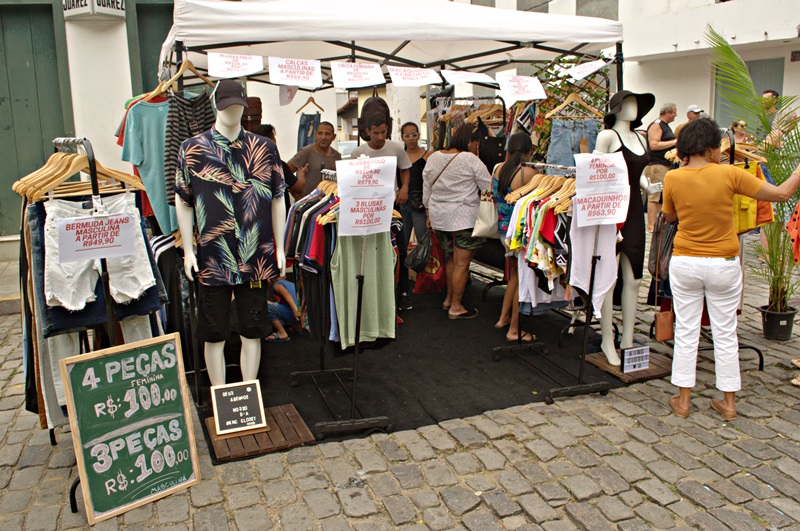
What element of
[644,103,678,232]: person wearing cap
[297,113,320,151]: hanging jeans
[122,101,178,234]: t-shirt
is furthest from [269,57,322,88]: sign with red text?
[644,103,678,232]: person wearing cap

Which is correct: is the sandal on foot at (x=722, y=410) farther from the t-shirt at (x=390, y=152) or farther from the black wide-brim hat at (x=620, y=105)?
the t-shirt at (x=390, y=152)

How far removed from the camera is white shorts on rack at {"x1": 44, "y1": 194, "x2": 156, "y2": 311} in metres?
3.47

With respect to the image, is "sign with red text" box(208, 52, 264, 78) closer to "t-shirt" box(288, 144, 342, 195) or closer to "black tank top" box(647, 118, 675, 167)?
"t-shirt" box(288, 144, 342, 195)

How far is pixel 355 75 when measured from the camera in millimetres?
5656

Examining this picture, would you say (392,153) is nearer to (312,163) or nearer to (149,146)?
(312,163)

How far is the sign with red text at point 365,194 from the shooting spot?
3.81 meters

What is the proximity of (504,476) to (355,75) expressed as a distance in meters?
3.50

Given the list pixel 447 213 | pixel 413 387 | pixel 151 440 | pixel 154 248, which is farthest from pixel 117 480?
pixel 447 213

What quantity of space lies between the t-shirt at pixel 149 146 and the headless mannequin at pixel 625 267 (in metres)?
3.01

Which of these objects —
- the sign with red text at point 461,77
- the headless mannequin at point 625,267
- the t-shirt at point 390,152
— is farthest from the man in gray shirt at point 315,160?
the headless mannequin at point 625,267

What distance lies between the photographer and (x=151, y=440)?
11.3 feet

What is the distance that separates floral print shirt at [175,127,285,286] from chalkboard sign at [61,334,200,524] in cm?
63

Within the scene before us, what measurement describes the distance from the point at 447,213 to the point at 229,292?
8.09ft

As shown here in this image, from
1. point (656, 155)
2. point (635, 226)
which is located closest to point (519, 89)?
point (635, 226)
